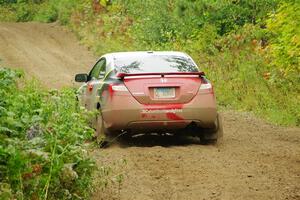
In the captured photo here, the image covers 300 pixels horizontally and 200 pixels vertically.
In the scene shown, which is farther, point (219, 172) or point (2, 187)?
point (219, 172)

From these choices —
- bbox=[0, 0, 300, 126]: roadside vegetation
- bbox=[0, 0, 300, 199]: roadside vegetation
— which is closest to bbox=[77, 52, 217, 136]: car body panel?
bbox=[0, 0, 300, 199]: roadside vegetation

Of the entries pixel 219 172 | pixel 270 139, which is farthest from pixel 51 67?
pixel 219 172

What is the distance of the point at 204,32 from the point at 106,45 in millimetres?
9801

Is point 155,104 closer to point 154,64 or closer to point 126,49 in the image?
point 154,64

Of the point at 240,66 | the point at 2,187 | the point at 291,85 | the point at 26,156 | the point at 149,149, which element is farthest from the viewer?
the point at 240,66

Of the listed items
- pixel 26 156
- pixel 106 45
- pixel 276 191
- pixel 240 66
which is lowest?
pixel 276 191

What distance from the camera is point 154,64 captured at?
37.2 feet

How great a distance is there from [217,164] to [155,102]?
181cm

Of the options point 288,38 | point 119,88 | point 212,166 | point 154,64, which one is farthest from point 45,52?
point 212,166

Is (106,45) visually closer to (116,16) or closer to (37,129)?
(116,16)

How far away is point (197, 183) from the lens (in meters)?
8.18

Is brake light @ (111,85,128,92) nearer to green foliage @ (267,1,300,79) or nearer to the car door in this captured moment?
the car door

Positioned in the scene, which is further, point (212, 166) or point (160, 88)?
point (160, 88)

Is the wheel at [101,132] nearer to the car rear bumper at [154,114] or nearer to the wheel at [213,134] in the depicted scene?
the car rear bumper at [154,114]
